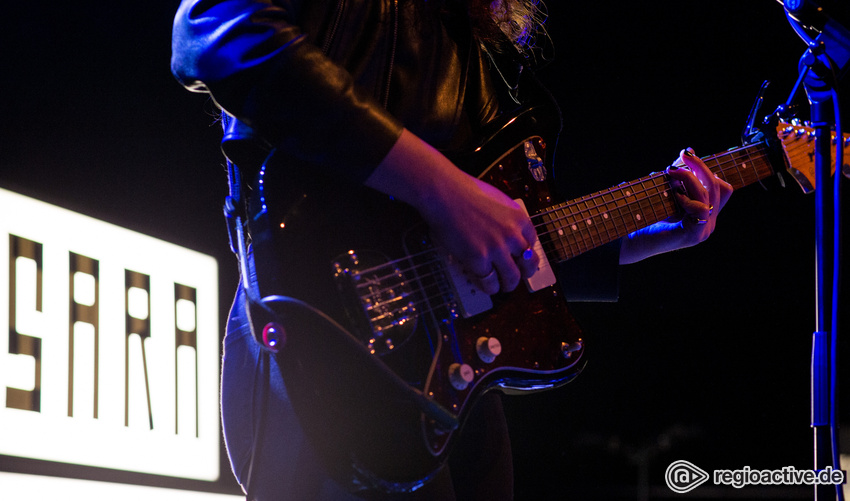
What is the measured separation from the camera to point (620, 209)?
1.52 metres

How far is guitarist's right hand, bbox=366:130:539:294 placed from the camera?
3.41 ft

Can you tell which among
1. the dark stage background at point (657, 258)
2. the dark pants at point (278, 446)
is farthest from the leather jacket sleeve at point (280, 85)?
the dark stage background at point (657, 258)

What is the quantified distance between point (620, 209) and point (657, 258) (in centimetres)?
224

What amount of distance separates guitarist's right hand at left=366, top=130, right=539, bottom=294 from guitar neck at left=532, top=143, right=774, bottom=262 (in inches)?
8.6

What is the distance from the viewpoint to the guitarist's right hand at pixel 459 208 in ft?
3.41

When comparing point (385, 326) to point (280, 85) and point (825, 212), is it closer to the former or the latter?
point (280, 85)

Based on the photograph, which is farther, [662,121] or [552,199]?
[662,121]

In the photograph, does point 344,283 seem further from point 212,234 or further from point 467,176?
point 212,234

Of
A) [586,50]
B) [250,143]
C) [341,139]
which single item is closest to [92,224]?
[250,143]

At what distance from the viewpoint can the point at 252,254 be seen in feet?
3.39

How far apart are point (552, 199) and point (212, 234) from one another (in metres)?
2.14

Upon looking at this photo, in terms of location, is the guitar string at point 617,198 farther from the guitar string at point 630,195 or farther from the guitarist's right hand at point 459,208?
the guitarist's right hand at point 459,208

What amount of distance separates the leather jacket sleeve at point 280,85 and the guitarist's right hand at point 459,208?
4cm

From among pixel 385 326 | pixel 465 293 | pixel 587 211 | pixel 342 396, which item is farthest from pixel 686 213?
pixel 342 396
